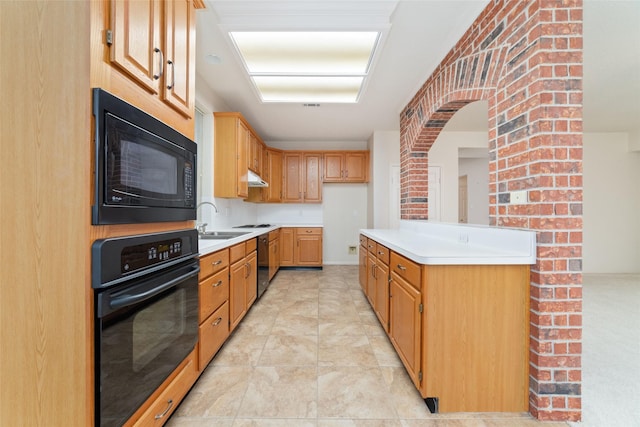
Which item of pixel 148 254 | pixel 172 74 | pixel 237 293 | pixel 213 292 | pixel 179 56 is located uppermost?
pixel 179 56

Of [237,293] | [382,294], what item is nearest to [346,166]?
[382,294]

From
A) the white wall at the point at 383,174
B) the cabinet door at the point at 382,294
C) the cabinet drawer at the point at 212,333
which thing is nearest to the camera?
the cabinet drawer at the point at 212,333

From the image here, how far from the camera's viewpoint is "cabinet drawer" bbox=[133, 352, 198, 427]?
3.64ft

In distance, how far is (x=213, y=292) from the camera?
1848 millimetres

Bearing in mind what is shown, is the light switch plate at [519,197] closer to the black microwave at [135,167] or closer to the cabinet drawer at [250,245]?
the black microwave at [135,167]

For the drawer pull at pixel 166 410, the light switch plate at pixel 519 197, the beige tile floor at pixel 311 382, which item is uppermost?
the light switch plate at pixel 519 197

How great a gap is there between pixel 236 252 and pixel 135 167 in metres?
1.47

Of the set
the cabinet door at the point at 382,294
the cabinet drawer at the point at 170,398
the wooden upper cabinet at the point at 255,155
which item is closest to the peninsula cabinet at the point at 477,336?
the cabinet door at the point at 382,294

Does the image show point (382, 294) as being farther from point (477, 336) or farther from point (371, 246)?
point (477, 336)

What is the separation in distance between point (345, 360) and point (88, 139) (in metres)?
1.98

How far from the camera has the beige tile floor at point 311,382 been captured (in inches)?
55.6

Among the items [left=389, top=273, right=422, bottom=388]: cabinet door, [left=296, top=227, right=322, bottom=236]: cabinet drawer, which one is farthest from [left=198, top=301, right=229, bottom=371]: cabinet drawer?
[left=296, top=227, right=322, bottom=236]: cabinet drawer

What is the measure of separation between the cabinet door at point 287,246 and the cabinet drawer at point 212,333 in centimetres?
289

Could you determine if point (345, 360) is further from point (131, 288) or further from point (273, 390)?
point (131, 288)
